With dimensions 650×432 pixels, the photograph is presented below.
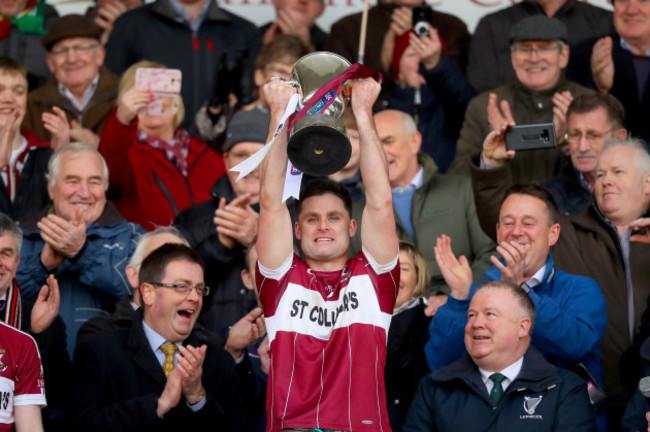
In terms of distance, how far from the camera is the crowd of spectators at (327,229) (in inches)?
241

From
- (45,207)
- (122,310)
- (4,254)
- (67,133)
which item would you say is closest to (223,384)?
(122,310)

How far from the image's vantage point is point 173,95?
939 cm

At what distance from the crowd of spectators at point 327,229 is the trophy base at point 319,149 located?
1.03 feet

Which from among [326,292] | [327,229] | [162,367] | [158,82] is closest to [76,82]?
[158,82]

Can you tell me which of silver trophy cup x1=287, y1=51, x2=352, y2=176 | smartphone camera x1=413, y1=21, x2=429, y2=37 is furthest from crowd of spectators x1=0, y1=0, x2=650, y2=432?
silver trophy cup x1=287, y1=51, x2=352, y2=176

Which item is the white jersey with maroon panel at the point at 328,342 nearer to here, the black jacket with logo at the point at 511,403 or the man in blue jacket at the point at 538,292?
the black jacket with logo at the point at 511,403

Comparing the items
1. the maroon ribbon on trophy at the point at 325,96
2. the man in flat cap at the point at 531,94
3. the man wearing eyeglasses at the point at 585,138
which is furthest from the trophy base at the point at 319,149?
the man in flat cap at the point at 531,94

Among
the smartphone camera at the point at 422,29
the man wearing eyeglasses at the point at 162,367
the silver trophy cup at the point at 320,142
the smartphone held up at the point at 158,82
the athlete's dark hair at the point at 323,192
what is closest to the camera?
the silver trophy cup at the point at 320,142

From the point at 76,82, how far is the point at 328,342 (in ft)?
14.4

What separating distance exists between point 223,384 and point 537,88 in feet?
10.9

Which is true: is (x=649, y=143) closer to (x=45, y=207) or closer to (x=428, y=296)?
(x=428, y=296)

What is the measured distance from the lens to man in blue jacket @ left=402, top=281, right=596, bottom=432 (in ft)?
22.4

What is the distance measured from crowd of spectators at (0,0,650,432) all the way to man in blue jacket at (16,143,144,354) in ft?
0.05

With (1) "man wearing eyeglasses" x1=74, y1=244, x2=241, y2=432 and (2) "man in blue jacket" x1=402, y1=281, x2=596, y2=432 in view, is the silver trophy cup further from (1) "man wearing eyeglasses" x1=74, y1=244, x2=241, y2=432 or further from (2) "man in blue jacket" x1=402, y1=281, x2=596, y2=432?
(2) "man in blue jacket" x1=402, y1=281, x2=596, y2=432
